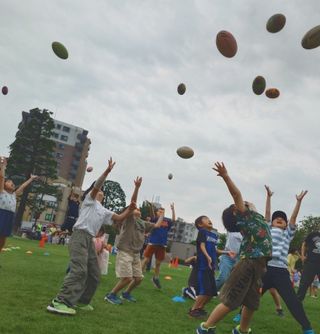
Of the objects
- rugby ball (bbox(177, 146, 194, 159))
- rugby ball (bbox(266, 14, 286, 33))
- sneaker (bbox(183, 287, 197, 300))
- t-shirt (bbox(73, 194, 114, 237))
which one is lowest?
sneaker (bbox(183, 287, 197, 300))

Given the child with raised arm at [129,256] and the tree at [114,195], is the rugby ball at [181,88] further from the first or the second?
the tree at [114,195]

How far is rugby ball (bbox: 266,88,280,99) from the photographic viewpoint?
10063 mm

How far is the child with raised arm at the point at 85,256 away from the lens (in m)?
6.31

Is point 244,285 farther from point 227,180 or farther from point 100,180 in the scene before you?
point 100,180

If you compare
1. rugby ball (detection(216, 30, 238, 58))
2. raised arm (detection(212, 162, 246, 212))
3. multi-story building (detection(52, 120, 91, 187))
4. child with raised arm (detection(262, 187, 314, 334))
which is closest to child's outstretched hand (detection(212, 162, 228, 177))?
raised arm (detection(212, 162, 246, 212))

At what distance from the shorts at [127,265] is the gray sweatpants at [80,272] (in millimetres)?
1276

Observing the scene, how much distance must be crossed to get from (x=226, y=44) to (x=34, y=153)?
4242 centimetres

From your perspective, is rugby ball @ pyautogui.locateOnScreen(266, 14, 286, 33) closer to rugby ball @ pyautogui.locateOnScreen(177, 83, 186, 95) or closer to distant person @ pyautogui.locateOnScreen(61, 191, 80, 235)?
rugby ball @ pyautogui.locateOnScreen(177, 83, 186, 95)

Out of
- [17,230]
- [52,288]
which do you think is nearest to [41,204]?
[17,230]

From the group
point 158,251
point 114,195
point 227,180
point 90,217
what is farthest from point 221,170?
point 114,195

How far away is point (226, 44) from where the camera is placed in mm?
8961

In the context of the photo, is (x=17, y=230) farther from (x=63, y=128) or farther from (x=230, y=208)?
(x=63, y=128)

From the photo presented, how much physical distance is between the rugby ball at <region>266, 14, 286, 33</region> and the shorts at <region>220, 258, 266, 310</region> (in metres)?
5.38

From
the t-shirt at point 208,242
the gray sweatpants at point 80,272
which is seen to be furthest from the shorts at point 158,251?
the gray sweatpants at point 80,272
